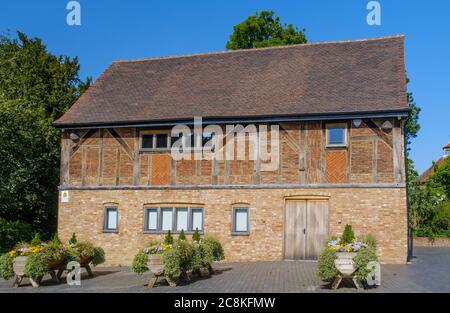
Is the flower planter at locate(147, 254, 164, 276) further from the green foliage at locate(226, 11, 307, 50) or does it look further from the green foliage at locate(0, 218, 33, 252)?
the green foliage at locate(226, 11, 307, 50)

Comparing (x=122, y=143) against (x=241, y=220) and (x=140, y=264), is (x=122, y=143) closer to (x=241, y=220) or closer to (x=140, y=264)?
(x=241, y=220)

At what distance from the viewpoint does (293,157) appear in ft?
66.2

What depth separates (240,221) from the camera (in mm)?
20531

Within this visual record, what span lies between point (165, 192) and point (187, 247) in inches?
248

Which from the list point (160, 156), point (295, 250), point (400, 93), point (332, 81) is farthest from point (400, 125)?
point (160, 156)

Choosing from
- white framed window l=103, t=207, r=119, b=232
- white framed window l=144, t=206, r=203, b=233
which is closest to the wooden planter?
white framed window l=144, t=206, r=203, b=233

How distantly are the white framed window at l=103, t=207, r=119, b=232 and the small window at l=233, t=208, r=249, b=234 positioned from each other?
4897mm

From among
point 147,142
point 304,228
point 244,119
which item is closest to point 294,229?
point 304,228

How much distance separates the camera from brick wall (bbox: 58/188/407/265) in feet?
62.4

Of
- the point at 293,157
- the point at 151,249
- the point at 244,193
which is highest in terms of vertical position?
the point at 293,157

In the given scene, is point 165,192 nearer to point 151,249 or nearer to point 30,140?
point 151,249

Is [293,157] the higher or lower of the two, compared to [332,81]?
lower

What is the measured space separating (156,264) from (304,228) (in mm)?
7361

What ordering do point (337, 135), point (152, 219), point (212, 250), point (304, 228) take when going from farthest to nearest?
point (152, 219), point (304, 228), point (337, 135), point (212, 250)
